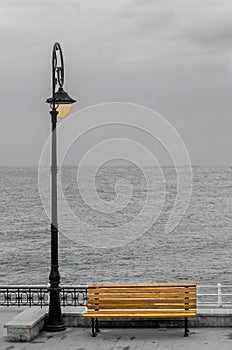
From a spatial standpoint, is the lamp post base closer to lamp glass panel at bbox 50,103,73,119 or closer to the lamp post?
the lamp post

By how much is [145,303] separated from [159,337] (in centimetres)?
65

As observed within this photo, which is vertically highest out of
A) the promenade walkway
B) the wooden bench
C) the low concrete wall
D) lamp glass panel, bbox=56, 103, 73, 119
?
lamp glass panel, bbox=56, 103, 73, 119

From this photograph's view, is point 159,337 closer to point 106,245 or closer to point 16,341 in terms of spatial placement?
point 16,341

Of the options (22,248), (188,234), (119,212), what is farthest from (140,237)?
(119,212)

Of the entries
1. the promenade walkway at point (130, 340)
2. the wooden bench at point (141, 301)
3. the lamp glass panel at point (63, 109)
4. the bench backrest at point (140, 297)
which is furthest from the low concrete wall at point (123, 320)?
the lamp glass panel at point (63, 109)

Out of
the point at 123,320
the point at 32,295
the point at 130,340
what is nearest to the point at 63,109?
the point at 123,320

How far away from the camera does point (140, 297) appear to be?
13086 millimetres

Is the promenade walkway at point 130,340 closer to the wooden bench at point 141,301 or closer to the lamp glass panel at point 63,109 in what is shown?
the wooden bench at point 141,301

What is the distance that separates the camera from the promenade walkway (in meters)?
12.3

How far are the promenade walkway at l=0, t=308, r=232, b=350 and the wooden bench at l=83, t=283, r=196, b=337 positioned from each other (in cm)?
29

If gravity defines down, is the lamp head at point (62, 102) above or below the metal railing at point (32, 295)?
above

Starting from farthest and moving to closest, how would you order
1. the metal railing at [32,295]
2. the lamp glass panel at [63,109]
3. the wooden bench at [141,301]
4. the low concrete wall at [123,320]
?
the metal railing at [32,295] → the lamp glass panel at [63,109] → the low concrete wall at [123,320] → the wooden bench at [141,301]

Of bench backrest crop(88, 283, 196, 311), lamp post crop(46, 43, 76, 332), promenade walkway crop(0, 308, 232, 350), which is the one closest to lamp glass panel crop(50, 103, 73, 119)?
A: lamp post crop(46, 43, 76, 332)

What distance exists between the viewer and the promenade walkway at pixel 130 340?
40.4ft
